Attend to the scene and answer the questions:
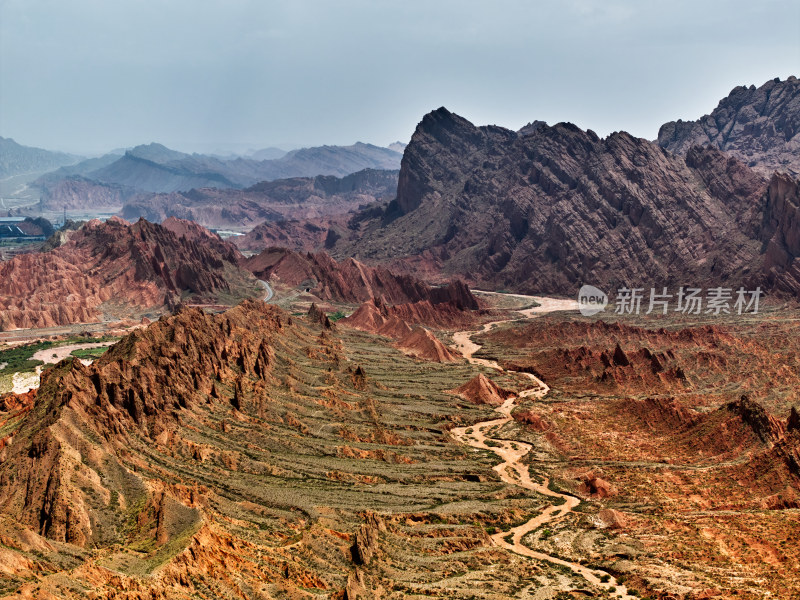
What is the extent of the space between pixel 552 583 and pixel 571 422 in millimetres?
Result: 71507

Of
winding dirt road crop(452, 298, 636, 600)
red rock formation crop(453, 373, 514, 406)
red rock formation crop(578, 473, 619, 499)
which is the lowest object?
winding dirt road crop(452, 298, 636, 600)

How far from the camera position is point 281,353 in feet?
533

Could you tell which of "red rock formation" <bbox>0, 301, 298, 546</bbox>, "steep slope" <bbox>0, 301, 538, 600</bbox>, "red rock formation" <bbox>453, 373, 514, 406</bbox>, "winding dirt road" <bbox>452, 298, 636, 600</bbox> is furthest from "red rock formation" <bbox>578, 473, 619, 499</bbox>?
"red rock formation" <bbox>453, 373, 514, 406</bbox>

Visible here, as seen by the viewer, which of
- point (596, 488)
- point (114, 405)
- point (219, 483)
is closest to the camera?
point (219, 483)

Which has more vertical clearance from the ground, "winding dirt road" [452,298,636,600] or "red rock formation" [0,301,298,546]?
"red rock formation" [0,301,298,546]

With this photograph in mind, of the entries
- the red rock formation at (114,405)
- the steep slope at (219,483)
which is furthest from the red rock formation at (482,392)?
the red rock formation at (114,405)

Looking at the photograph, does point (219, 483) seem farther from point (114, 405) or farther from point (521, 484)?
point (521, 484)

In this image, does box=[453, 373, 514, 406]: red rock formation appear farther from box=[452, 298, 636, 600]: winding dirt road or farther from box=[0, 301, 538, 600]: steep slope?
box=[0, 301, 538, 600]: steep slope

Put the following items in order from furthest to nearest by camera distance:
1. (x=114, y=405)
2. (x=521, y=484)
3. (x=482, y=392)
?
(x=482, y=392)
(x=521, y=484)
(x=114, y=405)

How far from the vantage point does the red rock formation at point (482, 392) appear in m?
171

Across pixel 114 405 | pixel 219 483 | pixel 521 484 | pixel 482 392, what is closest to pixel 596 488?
pixel 521 484

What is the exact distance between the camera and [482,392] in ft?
564

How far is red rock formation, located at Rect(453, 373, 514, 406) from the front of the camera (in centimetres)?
17062

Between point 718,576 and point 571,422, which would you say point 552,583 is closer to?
point 718,576
